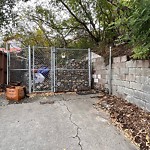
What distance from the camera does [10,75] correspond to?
839cm

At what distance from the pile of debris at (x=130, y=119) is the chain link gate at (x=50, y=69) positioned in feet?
7.26

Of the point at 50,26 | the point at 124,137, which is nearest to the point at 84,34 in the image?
the point at 50,26

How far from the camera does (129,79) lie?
5766 millimetres

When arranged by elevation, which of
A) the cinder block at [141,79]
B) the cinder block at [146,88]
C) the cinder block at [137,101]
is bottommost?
the cinder block at [137,101]

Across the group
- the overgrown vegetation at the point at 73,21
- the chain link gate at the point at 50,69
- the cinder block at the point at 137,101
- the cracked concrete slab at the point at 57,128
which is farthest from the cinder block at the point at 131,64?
the chain link gate at the point at 50,69

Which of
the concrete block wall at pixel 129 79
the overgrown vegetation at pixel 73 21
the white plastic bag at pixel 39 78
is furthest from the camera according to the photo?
the overgrown vegetation at pixel 73 21

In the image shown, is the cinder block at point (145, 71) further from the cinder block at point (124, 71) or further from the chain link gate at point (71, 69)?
the chain link gate at point (71, 69)

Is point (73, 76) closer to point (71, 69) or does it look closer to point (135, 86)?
point (71, 69)

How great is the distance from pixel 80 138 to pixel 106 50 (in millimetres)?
4714

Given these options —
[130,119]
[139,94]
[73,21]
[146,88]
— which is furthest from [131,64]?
[73,21]

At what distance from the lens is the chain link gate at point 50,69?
25.9 ft

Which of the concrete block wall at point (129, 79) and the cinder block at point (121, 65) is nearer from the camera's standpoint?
the concrete block wall at point (129, 79)

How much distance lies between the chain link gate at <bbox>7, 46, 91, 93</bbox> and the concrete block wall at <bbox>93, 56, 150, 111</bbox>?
824mm

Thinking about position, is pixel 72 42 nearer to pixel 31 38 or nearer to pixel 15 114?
pixel 31 38
